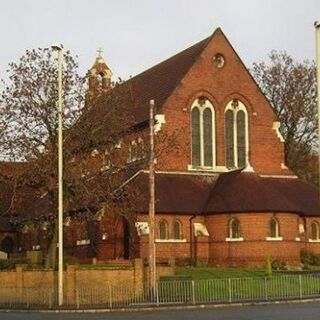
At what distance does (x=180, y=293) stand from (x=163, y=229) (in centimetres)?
1858

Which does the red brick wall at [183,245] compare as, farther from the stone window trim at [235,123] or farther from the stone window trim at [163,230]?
the stone window trim at [235,123]

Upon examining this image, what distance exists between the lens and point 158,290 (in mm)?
34406

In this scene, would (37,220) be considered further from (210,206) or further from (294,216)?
(294,216)

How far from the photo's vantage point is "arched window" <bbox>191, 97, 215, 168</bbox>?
58250 millimetres

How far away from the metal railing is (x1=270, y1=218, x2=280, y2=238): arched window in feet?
48.6

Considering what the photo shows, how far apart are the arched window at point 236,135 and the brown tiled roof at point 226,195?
265 cm

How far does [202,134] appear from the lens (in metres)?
58.4

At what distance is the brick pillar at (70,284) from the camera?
35800 millimetres

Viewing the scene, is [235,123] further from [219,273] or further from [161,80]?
[219,273]

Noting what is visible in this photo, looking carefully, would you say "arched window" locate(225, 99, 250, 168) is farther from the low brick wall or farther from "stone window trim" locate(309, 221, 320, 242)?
the low brick wall

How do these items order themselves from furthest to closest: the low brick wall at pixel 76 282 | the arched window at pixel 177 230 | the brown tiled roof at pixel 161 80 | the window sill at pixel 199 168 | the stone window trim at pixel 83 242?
the brown tiled roof at pixel 161 80, the window sill at pixel 199 168, the stone window trim at pixel 83 242, the arched window at pixel 177 230, the low brick wall at pixel 76 282

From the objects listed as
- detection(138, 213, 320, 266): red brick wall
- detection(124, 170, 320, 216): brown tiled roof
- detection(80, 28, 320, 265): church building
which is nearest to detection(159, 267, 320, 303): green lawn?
detection(80, 28, 320, 265): church building

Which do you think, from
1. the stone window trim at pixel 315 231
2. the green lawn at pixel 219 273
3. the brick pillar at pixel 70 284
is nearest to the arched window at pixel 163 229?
the green lawn at pixel 219 273

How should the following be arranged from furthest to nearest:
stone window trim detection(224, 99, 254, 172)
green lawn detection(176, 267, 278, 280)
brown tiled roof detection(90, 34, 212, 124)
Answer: stone window trim detection(224, 99, 254, 172) < brown tiled roof detection(90, 34, 212, 124) < green lawn detection(176, 267, 278, 280)
